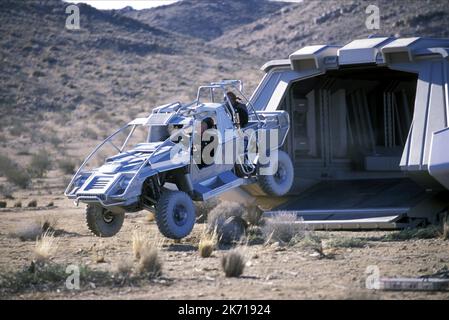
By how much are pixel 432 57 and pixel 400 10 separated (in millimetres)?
45311

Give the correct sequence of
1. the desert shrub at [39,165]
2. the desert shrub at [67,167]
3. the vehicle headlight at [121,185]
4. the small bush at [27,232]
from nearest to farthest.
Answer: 1. the vehicle headlight at [121,185]
2. the small bush at [27,232]
3. the desert shrub at [39,165]
4. the desert shrub at [67,167]

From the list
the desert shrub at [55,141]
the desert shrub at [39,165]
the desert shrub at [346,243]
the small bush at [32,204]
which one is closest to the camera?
the desert shrub at [346,243]

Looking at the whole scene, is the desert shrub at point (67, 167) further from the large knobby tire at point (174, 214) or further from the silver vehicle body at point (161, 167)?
the large knobby tire at point (174, 214)

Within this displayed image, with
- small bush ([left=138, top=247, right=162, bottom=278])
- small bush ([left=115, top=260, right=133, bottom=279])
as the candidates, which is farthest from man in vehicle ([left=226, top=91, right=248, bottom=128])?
small bush ([left=115, top=260, right=133, bottom=279])

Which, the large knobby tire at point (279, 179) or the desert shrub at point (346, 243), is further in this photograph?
the large knobby tire at point (279, 179)

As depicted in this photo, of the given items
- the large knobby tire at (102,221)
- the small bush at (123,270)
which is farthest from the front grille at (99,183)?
the small bush at (123,270)

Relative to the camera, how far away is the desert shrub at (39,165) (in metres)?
30.8

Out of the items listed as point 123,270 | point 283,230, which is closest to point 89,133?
point 283,230

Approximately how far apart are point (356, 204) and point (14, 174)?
47.3 feet

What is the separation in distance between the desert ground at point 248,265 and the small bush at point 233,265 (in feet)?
0.34

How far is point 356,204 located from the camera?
17266 millimetres

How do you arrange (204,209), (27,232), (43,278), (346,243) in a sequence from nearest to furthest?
(43,278), (346,243), (27,232), (204,209)

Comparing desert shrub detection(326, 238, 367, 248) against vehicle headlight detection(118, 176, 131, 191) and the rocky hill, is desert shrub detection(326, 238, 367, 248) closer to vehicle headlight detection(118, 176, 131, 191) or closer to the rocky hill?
vehicle headlight detection(118, 176, 131, 191)

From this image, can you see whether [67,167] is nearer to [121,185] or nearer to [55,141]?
[55,141]
